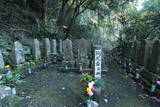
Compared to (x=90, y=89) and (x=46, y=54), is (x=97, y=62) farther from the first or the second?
(x=46, y=54)

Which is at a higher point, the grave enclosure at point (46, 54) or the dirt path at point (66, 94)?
the grave enclosure at point (46, 54)

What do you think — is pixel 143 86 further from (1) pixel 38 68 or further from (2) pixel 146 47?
(1) pixel 38 68

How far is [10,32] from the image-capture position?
5723 millimetres

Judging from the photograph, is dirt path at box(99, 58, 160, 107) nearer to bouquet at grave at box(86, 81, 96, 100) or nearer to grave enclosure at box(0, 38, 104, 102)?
bouquet at grave at box(86, 81, 96, 100)

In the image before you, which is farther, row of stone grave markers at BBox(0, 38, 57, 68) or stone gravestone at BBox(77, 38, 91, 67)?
stone gravestone at BBox(77, 38, 91, 67)

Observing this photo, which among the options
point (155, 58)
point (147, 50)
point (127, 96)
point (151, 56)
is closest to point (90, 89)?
point (127, 96)

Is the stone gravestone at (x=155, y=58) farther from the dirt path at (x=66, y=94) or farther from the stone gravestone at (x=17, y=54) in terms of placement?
the stone gravestone at (x=17, y=54)

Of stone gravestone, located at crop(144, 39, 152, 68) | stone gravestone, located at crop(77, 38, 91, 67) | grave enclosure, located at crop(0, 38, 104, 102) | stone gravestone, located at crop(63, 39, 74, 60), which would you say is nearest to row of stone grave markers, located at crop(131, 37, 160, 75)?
stone gravestone, located at crop(144, 39, 152, 68)

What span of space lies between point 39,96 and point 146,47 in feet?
11.3

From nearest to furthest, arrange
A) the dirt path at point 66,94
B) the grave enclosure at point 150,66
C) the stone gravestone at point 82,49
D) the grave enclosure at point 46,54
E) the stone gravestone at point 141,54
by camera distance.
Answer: the dirt path at point 66,94 < the grave enclosure at point 150,66 < the grave enclosure at point 46,54 < the stone gravestone at point 141,54 < the stone gravestone at point 82,49

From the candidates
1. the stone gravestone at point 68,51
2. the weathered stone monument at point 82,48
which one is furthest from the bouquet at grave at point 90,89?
the stone gravestone at point 68,51

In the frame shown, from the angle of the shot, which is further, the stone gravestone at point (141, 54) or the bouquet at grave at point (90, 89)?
the stone gravestone at point (141, 54)

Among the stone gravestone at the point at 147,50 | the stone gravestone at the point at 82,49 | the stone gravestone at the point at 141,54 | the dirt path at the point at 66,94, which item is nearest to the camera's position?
the dirt path at the point at 66,94

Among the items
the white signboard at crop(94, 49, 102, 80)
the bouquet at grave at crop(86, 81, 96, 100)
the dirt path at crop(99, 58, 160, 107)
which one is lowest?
the dirt path at crop(99, 58, 160, 107)
